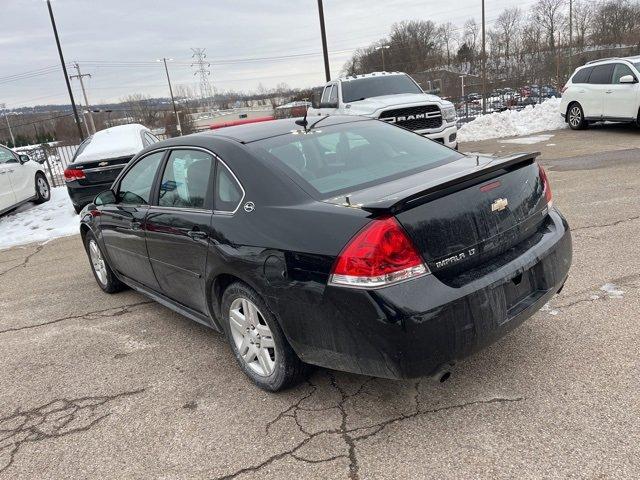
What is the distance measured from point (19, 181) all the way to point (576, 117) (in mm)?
14514

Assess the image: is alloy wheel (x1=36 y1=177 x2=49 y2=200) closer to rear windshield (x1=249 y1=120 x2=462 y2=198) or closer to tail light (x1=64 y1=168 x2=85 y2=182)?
tail light (x1=64 y1=168 x2=85 y2=182)

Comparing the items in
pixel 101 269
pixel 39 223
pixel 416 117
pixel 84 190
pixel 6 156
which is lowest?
pixel 39 223

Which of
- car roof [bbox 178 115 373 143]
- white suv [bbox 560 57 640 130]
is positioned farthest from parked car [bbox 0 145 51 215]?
white suv [bbox 560 57 640 130]

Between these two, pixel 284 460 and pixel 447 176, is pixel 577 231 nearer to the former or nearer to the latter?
pixel 447 176

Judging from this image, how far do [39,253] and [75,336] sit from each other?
14.9 ft

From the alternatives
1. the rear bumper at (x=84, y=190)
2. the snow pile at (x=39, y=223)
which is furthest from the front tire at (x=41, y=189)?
the rear bumper at (x=84, y=190)

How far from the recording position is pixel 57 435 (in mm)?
3043

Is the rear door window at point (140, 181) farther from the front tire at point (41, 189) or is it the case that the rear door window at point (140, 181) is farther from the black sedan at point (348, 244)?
the front tire at point (41, 189)

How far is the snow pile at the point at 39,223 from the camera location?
9656 millimetres

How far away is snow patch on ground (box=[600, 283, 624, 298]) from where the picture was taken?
3861mm

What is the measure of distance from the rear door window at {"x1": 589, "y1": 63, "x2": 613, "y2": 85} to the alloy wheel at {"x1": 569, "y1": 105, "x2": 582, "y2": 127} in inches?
36.5

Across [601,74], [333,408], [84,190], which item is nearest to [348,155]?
[333,408]

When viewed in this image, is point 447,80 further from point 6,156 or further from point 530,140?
point 6,156

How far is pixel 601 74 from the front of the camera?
13125 mm
